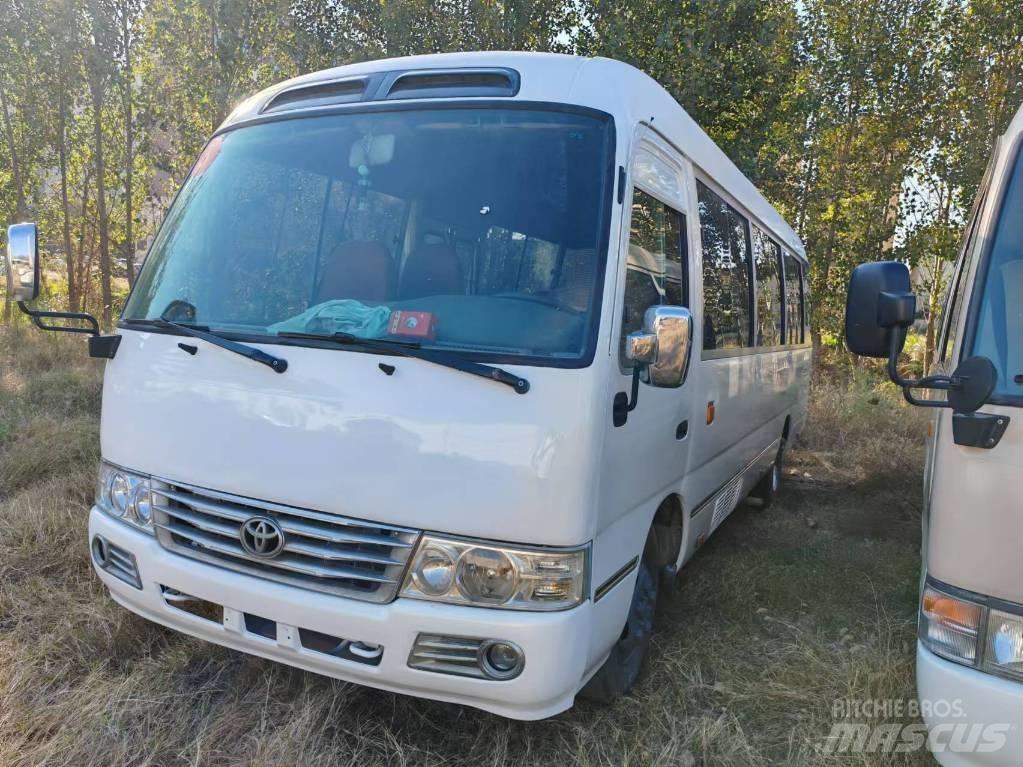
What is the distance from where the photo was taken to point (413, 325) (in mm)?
2641

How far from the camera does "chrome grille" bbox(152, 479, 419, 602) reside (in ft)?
8.02

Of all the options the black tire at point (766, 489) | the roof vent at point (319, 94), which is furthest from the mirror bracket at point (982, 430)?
the black tire at point (766, 489)

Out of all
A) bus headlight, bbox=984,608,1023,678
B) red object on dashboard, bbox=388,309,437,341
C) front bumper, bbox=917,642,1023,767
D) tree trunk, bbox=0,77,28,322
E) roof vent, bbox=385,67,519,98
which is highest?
tree trunk, bbox=0,77,28,322

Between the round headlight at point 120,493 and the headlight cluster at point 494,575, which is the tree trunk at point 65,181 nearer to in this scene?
the round headlight at point 120,493

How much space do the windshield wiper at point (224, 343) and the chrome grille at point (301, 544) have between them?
478mm

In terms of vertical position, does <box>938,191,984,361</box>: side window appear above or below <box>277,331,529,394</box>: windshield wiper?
above

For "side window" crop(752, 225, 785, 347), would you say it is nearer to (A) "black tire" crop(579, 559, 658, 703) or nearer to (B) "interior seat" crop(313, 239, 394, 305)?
(A) "black tire" crop(579, 559, 658, 703)

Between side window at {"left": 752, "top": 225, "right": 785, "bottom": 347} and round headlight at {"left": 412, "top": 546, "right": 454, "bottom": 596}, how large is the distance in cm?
338

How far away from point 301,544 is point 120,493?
0.94 metres

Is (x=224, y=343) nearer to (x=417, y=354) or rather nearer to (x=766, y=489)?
(x=417, y=354)

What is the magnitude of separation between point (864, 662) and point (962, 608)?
141cm

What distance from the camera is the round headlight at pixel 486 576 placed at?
2.38 m

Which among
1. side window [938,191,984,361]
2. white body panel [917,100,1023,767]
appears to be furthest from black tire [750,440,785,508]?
white body panel [917,100,1023,767]

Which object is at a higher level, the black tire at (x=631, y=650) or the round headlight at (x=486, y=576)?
the round headlight at (x=486, y=576)
